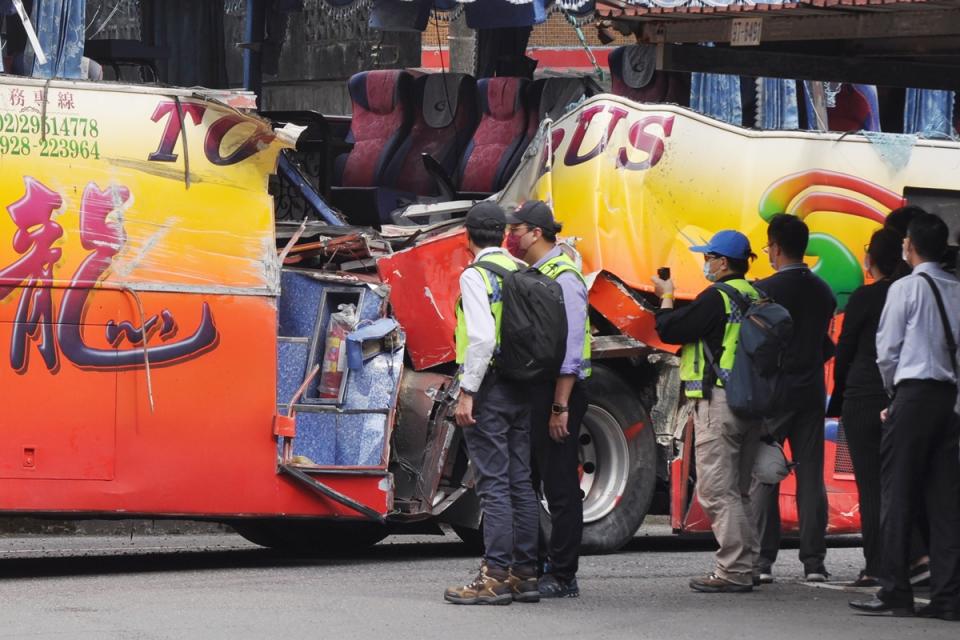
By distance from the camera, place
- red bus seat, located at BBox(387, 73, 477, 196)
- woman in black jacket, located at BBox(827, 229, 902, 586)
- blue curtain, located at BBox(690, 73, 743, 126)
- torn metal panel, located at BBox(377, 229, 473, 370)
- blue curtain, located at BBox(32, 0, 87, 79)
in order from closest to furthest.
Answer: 1. woman in black jacket, located at BBox(827, 229, 902, 586)
2. torn metal panel, located at BBox(377, 229, 473, 370)
3. blue curtain, located at BBox(32, 0, 87, 79)
4. blue curtain, located at BBox(690, 73, 743, 126)
5. red bus seat, located at BBox(387, 73, 477, 196)

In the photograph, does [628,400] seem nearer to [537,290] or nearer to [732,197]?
[732,197]

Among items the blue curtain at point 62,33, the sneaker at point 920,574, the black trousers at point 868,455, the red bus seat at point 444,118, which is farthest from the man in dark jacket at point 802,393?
the blue curtain at point 62,33

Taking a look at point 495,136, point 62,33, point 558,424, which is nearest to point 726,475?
point 558,424

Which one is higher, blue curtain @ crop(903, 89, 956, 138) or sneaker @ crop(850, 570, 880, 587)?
blue curtain @ crop(903, 89, 956, 138)

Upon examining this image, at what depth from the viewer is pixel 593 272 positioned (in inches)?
389

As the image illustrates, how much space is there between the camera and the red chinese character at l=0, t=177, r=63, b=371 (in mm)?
8484

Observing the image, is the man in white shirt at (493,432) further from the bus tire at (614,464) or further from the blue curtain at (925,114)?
the blue curtain at (925,114)

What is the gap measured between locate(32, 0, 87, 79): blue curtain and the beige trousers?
5.73m

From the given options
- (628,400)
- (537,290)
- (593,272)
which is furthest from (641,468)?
(537,290)

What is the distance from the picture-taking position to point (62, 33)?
1214cm

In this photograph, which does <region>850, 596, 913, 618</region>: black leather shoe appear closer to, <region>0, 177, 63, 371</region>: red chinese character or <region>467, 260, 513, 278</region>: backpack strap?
<region>467, 260, 513, 278</region>: backpack strap

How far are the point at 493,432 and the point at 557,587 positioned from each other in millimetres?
861

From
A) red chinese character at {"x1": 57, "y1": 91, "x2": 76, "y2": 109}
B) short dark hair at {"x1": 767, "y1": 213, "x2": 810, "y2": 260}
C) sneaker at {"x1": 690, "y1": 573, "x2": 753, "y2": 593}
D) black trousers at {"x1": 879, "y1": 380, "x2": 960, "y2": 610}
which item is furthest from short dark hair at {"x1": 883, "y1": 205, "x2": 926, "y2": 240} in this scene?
red chinese character at {"x1": 57, "y1": 91, "x2": 76, "y2": 109}

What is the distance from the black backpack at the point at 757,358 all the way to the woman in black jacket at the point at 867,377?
346 mm
